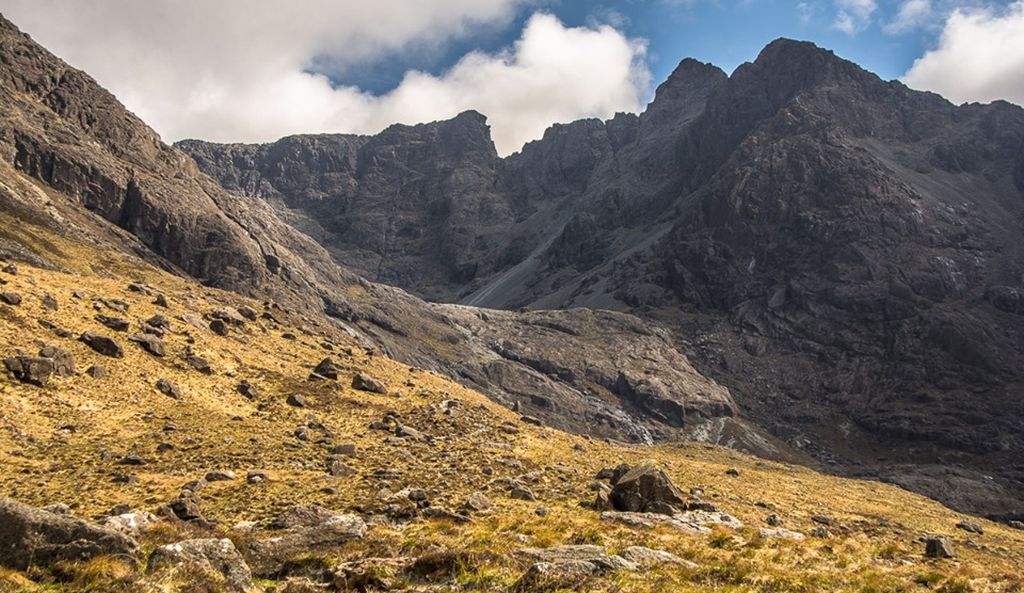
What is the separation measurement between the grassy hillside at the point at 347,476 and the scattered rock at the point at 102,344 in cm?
81

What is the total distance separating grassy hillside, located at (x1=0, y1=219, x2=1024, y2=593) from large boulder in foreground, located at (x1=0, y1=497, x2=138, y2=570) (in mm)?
584

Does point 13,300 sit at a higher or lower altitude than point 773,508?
higher

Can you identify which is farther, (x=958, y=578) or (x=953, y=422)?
(x=953, y=422)

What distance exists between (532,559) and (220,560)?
26.7ft

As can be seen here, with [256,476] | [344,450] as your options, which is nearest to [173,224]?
[344,450]

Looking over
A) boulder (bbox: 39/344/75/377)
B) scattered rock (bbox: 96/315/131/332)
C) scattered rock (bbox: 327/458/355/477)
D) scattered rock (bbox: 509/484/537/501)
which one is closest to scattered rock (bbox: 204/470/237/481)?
scattered rock (bbox: 327/458/355/477)

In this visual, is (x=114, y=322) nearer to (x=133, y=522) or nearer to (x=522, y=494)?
(x=133, y=522)

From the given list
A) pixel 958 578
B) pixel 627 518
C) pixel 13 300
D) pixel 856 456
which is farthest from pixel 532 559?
pixel 856 456

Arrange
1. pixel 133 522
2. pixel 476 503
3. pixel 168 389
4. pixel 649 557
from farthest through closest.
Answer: pixel 168 389, pixel 476 503, pixel 133 522, pixel 649 557

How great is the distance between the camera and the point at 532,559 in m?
18.4

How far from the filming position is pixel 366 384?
67812 millimetres

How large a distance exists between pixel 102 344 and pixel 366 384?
2448cm

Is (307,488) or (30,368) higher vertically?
(30,368)

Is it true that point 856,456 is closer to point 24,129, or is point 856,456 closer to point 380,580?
point 380,580
